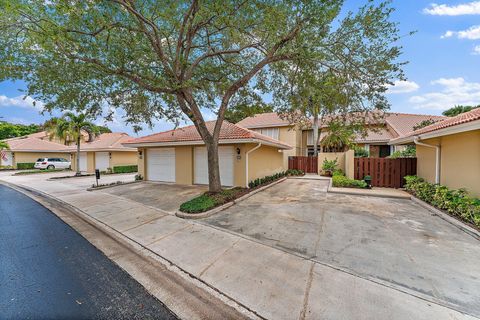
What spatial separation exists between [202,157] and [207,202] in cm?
513

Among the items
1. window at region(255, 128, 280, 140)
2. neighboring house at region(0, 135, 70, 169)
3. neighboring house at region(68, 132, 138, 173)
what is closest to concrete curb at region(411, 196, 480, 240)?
window at region(255, 128, 280, 140)

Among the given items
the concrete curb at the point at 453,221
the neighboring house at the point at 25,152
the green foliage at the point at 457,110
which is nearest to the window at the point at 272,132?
the green foliage at the point at 457,110

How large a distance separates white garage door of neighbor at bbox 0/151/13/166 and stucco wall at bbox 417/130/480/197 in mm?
41593

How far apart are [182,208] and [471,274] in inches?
263

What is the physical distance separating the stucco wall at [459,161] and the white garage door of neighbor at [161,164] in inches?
520

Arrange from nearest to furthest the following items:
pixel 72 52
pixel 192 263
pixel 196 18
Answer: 1. pixel 192 263
2. pixel 72 52
3. pixel 196 18

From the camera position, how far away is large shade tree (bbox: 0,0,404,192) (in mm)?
5590

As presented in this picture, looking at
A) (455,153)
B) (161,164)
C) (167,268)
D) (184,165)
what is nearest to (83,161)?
(161,164)

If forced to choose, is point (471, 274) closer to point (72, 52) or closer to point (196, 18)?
point (196, 18)

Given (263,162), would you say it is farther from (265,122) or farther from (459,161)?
(265,122)

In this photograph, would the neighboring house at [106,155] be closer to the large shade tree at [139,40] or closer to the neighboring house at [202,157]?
the neighboring house at [202,157]

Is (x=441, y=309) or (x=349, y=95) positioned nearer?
(x=441, y=309)

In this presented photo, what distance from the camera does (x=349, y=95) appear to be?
7160 millimetres

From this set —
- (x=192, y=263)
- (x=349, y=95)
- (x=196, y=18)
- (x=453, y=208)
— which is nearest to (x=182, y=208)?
(x=192, y=263)
